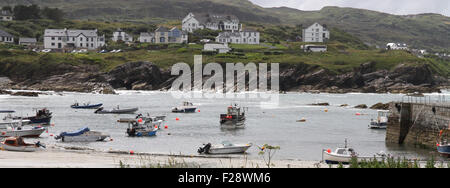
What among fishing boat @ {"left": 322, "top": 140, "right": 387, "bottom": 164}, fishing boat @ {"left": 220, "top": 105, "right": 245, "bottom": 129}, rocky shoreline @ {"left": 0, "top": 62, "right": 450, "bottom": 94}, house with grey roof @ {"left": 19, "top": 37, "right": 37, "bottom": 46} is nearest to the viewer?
fishing boat @ {"left": 322, "top": 140, "right": 387, "bottom": 164}

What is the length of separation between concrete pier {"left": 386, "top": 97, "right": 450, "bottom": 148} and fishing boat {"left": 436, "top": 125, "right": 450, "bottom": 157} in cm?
52

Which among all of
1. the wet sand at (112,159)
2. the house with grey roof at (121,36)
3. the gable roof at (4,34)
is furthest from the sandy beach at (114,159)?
the house with grey roof at (121,36)

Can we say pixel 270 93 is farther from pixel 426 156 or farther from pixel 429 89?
pixel 426 156

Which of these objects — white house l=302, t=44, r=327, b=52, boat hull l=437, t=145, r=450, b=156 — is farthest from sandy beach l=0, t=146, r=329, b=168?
white house l=302, t=44, r=327, b=52

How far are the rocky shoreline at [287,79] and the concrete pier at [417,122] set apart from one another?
9276 centimetres

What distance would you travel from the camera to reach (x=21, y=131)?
47562mm

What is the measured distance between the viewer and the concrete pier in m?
39.6

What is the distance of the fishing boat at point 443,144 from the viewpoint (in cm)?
3644

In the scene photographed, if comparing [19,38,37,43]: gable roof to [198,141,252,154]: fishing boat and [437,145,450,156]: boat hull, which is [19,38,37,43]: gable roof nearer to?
[198,141,252,154]: fishing boat

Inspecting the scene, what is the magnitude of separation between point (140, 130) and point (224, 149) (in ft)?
46.4

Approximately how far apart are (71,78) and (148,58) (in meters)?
25.2

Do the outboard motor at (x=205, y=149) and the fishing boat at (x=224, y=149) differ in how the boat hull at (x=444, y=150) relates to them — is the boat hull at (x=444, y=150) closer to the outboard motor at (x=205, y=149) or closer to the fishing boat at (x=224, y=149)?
the fishing boat at (x=224, y=149)
